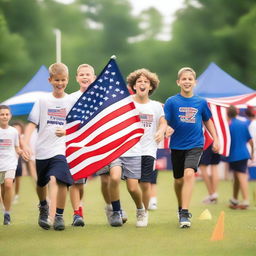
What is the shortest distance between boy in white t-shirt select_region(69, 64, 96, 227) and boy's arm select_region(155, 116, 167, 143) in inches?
40.8

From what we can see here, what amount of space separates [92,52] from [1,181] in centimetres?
3838

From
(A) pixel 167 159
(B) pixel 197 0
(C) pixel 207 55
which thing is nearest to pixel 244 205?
(A) pixel 167 159

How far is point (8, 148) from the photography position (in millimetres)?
11219

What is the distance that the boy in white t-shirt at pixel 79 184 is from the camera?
9.70 meters

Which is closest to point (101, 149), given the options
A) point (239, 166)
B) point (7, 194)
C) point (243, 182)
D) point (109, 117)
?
point (109, 117)

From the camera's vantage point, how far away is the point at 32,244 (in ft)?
27.0

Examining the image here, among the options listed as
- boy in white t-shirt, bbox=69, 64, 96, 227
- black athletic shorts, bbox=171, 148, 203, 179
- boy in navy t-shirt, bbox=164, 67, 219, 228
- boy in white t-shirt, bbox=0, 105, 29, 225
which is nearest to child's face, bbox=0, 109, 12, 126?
boy in white t-shirt, bbox=0, 105, 29, 225

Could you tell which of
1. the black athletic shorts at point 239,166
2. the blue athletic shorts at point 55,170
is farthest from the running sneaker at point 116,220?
the black athletic shorts at point 239,166

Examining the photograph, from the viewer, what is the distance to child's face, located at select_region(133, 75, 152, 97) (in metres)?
10.1

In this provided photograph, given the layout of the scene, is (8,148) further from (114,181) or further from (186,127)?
(186,127)

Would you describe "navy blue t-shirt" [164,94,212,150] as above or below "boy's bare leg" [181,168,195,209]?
above

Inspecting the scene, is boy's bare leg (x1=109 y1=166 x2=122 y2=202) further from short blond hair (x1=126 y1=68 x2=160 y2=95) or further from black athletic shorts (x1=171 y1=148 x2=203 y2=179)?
short blond hair (x1=126 y1=68 x2=160 y2=95)

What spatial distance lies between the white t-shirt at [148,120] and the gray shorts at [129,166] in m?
0.34

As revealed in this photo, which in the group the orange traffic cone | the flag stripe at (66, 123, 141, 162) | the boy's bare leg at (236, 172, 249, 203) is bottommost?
the orange traffic cone
